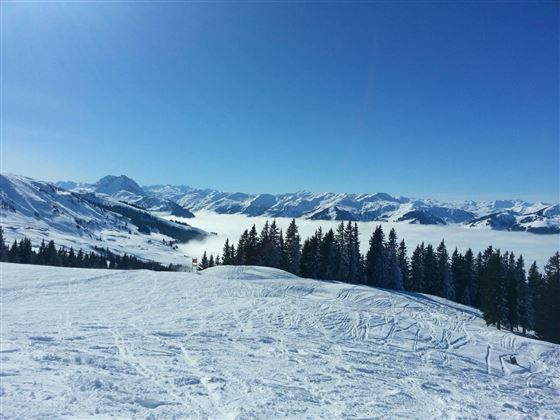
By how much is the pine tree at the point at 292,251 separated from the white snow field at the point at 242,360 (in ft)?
95.1

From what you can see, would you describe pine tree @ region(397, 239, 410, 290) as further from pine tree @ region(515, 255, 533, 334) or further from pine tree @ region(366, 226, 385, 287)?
pine tree @ region(515, 255, 533, 334)

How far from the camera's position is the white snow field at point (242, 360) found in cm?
878

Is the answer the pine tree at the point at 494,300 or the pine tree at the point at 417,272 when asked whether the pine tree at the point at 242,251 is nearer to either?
the pine tree at the point at 417,272

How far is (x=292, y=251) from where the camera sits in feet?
188

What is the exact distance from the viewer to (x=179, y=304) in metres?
24.4

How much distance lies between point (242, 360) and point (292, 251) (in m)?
44.3

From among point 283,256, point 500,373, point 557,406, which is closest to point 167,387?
point 557,406

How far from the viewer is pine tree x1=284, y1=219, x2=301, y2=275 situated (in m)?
56.7

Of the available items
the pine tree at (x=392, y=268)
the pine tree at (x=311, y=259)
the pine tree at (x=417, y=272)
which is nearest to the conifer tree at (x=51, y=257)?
the pine tree at (x=311, y=259)

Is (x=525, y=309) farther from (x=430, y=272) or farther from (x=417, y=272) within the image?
(x=417, y=272)

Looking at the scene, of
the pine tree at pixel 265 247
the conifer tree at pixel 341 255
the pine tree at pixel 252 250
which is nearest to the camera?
the conifer tree at pixel 341 255

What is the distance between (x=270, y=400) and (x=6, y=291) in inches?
1002

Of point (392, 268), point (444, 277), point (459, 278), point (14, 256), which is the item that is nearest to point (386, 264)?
point (392, 268)

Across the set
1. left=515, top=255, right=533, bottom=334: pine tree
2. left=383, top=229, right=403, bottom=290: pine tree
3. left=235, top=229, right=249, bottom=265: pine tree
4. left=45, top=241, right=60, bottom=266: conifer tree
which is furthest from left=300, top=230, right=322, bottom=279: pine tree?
left=45, top=241, right=60, bottom=266: conifer tree
